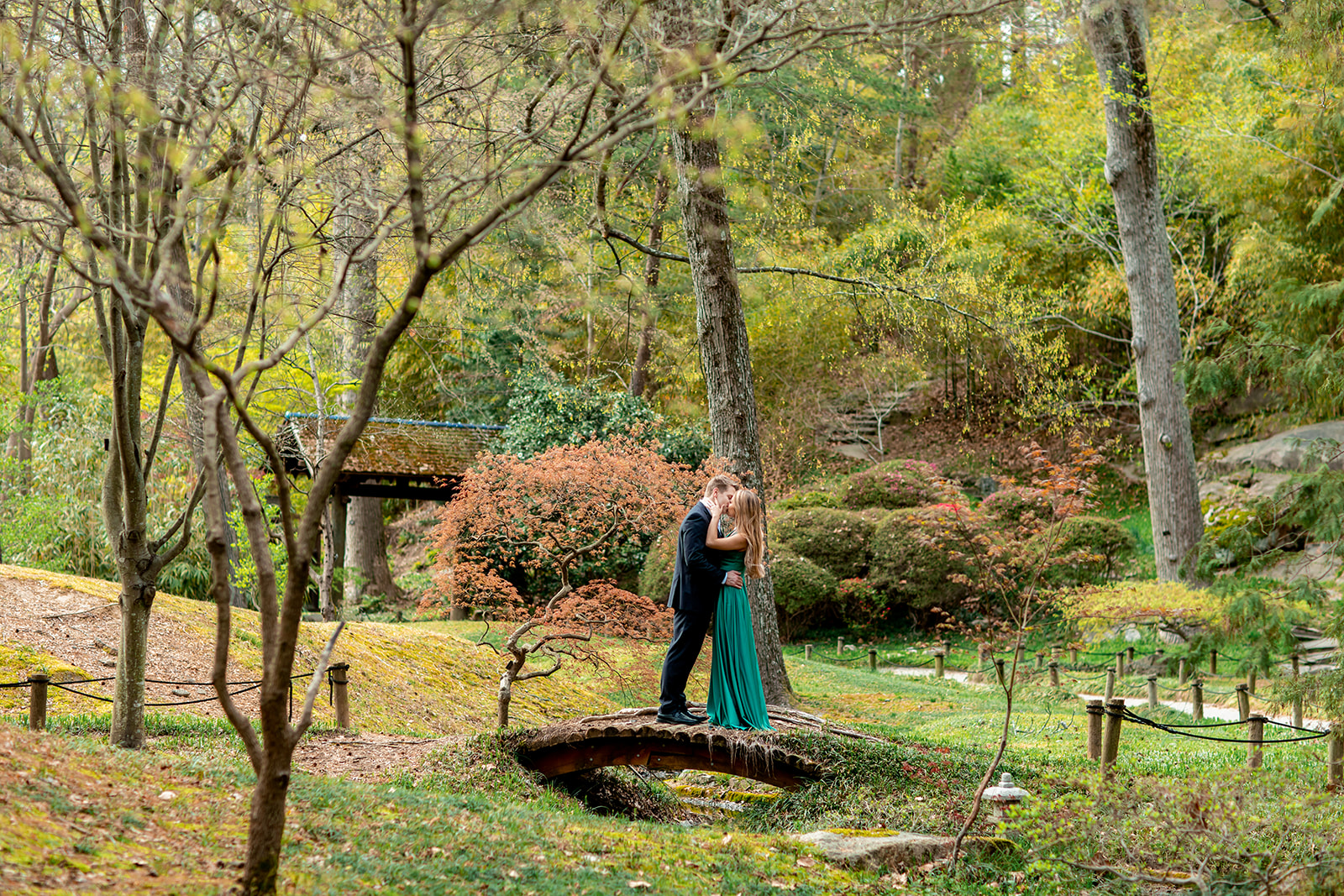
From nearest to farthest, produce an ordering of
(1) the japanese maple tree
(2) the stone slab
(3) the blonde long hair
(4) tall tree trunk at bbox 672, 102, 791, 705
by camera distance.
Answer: (2) the stone slab
(3) the blonde long hair
(4) tall tree trunk at bbox 672, 102, 791, 705
(1) the japanese maple tree

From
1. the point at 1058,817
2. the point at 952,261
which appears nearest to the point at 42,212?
the point at 1058,817

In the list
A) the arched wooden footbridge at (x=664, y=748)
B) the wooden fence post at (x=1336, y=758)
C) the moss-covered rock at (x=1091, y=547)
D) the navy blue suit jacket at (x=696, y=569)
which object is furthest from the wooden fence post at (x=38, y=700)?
the moss-covered rock at (x=1091, y=547)

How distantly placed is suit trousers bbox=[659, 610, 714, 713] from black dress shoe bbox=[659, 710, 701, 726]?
0.09 feet

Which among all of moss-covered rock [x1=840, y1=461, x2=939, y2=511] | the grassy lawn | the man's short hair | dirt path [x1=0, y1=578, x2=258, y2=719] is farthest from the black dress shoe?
moss-covered rock [x1=840, y1=461, x2=939, y2=511]

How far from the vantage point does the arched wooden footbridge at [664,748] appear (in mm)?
6703

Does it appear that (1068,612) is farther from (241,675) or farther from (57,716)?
(57,716)

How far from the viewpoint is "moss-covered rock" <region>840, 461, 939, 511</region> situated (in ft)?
64.6

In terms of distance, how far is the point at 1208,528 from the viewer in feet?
54.6

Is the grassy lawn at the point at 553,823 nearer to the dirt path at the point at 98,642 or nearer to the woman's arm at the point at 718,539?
the dirt path at the point at 98,642

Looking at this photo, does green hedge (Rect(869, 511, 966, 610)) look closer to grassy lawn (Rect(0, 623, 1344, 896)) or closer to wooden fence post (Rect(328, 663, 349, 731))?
grassy lawn (Rect(0, 623, 1344, 896))

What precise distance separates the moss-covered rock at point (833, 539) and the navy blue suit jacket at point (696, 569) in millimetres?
11216

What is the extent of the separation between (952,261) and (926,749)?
59.8ft

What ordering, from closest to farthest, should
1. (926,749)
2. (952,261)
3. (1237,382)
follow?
(926,749) < (1237,382) < (952,261)

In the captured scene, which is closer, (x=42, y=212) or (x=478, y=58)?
(x=478, y=58)
